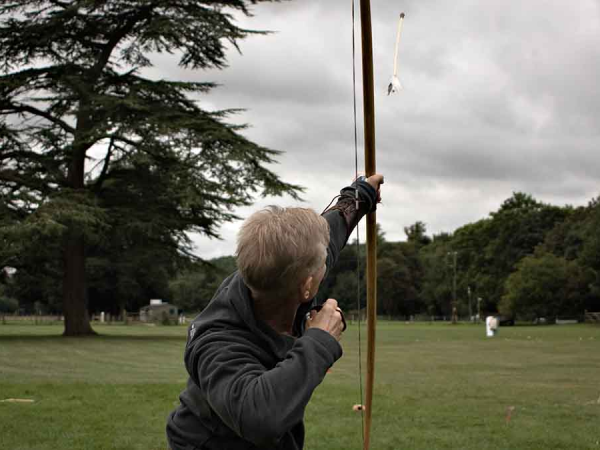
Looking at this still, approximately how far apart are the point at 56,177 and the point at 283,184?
319 inches

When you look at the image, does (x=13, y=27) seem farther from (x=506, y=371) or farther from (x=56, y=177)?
(x=506, y=371)

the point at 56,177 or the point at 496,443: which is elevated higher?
the point at 56,177

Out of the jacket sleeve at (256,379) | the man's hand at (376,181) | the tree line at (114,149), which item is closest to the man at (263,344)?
the jacket sleeve at (256,379)

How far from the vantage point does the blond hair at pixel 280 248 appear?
2.23 m

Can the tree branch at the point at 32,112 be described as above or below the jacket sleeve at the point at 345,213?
above

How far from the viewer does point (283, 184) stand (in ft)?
84.9

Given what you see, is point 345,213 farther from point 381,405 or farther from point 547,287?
point 547,287

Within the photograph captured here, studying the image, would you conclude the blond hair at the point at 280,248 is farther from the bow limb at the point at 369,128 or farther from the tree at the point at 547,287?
the tree at the point at 547,287

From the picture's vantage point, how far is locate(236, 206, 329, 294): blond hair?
7.32 feet

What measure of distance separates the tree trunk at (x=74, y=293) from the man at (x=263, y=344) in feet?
91.4

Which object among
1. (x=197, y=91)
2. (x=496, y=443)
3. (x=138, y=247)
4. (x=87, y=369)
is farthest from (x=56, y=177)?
(x=496, y=443)

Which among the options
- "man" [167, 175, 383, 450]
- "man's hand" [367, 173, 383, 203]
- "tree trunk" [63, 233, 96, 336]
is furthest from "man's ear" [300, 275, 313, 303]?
"tree trunk" [63, 233, 96, 336]

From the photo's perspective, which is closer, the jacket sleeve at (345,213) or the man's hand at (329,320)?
the man's hand at (329,320)

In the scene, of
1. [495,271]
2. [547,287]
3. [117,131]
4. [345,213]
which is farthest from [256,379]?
[495,271]
